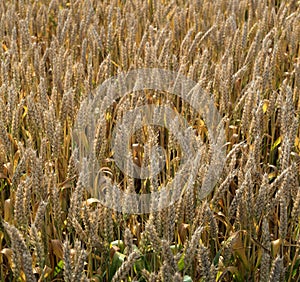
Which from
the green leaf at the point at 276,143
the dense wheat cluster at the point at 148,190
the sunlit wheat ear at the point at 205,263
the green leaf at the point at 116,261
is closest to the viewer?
the sunlit wheat ear at the point at 205,263

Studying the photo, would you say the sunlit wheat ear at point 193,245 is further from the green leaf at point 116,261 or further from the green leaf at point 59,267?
the green leaf at point 59,267

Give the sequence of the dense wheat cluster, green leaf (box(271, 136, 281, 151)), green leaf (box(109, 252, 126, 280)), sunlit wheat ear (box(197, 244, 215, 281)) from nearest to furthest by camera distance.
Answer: sunlit wheat ear (box(197, 244, 215, 281)), the dense wheat cluster, green leaf (box(109, 252, 126, 280)), green leaf (box(271, 136, 281, 151))

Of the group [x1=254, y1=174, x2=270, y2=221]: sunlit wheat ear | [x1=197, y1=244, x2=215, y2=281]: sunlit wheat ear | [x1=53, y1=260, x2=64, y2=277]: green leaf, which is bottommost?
[x1=53, y1=260, x2=64, y2=277]: green leaf

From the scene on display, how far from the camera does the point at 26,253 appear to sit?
1.00 metres

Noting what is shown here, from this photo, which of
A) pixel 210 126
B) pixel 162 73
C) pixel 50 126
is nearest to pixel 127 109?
pixel 50 126

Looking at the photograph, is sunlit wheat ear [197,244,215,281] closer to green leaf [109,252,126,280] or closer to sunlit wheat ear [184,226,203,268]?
sunlit wheat ear [184,226,203,268]

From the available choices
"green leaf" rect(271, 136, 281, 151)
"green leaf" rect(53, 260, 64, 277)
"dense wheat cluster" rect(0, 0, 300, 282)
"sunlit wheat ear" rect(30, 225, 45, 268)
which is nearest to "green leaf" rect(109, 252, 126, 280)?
"dense wheat cluster" rect(0, 0, 300, 282)

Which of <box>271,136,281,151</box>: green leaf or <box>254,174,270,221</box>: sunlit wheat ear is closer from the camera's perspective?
<box>254,174,270,221</box>: sunlit wheat ear

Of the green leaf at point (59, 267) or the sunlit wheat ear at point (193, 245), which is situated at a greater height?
Result: the sunlit wheat ear at point (193, 245)

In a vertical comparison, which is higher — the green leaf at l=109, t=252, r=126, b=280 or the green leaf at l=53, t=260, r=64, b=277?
the green leaf at l=109, t=252, r=126, b=280

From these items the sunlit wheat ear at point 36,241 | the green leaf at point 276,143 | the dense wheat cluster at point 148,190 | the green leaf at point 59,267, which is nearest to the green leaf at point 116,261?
the dense wheat cluster at point 148,190

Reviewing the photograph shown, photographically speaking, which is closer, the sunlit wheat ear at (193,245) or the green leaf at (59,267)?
the sunlit wheat ear at (193,245)

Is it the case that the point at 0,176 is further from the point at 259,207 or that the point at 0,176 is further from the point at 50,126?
the point at 259,207

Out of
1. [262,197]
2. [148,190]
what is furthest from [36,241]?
[148,190]
